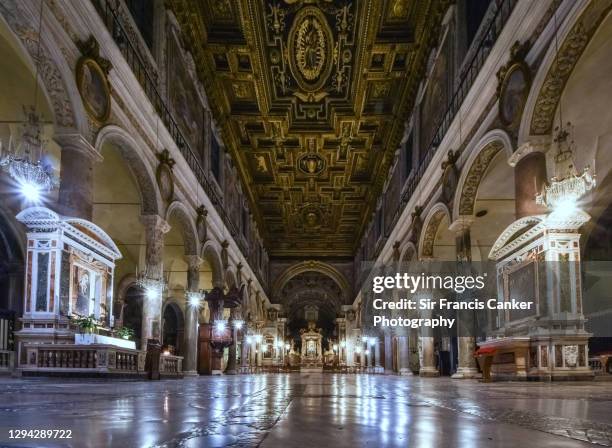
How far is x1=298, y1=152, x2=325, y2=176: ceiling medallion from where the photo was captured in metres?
28.9

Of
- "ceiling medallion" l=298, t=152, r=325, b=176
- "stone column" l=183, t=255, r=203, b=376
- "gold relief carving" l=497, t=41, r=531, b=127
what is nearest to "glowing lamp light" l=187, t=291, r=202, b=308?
"stone column" l=183, t=255, r=203, b=376

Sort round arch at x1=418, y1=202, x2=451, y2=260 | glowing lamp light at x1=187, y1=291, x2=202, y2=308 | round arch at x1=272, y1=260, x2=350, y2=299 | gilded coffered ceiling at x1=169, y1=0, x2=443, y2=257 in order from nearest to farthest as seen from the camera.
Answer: round arch at x1=418, y1=202, x2=451, y2=260 < gilded coffered ceiling at x1=169, y1=0, x2=443, y2=257 < glowing lamp light at x1=187, y1=291, x2=202, y2=308 < round arch at x1=272, y1=260, x2=350, y2=299

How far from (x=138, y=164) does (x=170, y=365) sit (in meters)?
5.41

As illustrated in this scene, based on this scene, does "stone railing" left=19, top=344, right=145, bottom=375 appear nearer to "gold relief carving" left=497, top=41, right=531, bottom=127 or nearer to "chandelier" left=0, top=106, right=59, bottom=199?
"chandelier" left=0, top=106, right=59, bottom=199

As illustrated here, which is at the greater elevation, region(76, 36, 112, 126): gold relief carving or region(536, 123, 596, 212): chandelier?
region(76, 36, 112, 126): gold relief carving

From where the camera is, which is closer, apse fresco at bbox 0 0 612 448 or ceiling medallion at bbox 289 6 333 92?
apse fresco at bbox 0 0 612 448

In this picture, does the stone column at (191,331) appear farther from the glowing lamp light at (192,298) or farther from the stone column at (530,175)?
the stone column at (530,175)

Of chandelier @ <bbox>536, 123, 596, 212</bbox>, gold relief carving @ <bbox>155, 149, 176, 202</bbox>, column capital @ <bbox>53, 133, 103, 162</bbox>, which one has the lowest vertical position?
chandelier @ <bbox>536, 123, 596, 212</bbox>

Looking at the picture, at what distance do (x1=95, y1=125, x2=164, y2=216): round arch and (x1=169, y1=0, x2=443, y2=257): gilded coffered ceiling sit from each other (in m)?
5.26

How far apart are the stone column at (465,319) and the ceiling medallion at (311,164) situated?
557 inches

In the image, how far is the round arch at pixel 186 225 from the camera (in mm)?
16641

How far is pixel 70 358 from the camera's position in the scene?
33.6 feet

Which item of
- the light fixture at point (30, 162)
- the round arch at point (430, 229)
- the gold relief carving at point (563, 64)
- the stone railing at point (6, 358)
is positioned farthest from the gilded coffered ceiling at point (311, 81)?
the stone railing at point (6, 358)

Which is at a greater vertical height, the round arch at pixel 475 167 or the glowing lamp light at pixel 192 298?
the round arch at pixel 475 167
